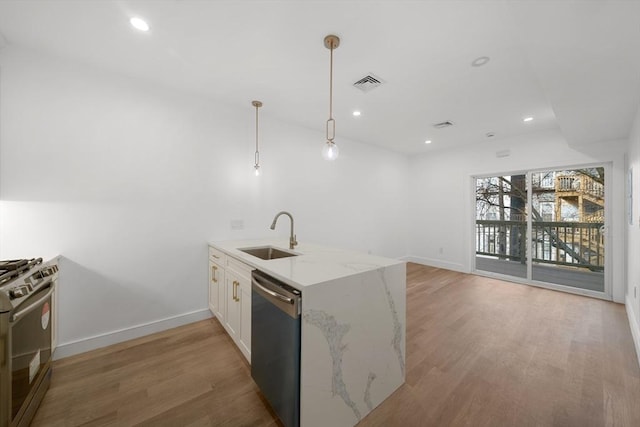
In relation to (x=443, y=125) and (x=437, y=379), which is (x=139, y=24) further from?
(x=443, y=125)

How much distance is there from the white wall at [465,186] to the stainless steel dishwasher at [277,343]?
15.4ft

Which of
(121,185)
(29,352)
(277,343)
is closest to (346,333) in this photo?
(277,343)

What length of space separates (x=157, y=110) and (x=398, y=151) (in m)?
4.64

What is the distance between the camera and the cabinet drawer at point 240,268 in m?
1.86

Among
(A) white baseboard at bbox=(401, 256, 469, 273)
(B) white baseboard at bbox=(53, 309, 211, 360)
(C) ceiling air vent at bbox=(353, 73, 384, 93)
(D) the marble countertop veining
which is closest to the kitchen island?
(D) the marble countertop veining

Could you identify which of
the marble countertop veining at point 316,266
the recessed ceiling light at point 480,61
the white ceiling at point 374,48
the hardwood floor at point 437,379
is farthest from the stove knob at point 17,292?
the recessed ceiling light at point 480,61

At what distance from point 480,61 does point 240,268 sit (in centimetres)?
285

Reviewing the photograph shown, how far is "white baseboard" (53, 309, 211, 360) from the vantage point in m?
2.15

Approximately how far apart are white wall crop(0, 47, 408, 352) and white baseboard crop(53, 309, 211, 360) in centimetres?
3

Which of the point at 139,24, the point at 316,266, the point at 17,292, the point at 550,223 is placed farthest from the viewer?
the point at 550,223

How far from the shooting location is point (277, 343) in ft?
4.65

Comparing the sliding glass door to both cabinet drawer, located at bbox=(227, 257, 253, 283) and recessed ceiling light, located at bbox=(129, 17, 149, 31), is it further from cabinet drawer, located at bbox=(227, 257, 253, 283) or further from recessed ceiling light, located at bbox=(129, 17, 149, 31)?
recessed ceiling light, located at bbox=(129, 17, 149, 31)

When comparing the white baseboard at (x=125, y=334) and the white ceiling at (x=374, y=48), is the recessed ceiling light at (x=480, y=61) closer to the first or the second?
the white ceiling at (x=374, y=48)

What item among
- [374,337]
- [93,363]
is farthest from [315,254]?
[93,363]
